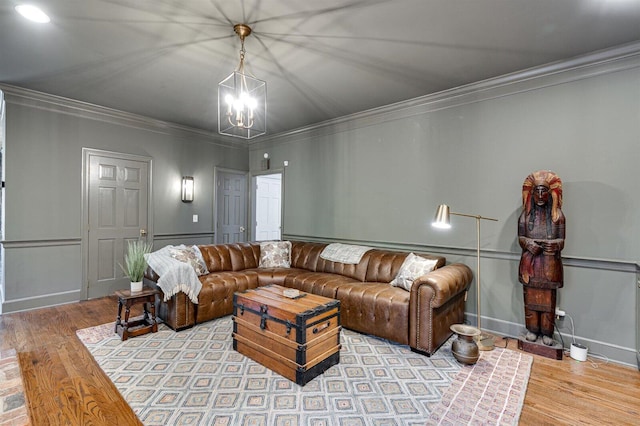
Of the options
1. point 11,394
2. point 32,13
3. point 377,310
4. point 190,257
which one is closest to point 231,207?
point 190,257

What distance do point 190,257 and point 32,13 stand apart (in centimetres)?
265

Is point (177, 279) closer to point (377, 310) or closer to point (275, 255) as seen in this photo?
point (275, 255)

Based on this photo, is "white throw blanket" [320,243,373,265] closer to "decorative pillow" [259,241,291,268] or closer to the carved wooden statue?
"decorative pillow" [259,241,291,268]

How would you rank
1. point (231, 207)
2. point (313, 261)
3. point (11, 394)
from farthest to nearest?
point (231, 207), point (313, 261), point (11, 394)

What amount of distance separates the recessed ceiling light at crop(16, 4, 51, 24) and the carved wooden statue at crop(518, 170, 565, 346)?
4.34 metres

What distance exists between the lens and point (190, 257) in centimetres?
387

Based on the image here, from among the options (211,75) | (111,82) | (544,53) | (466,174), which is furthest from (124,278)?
(544,53)

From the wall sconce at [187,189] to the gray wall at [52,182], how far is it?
1.02ft

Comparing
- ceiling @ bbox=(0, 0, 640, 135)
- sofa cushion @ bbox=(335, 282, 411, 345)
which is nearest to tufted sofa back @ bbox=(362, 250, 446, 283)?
sofa cushion @ bbox=(335, 282, 411, 345)

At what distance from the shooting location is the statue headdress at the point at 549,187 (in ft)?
9.11

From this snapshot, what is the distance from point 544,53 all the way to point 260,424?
3843mm

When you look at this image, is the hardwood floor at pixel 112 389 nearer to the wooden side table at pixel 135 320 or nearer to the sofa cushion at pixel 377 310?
the wooden side table at pixel 135 320

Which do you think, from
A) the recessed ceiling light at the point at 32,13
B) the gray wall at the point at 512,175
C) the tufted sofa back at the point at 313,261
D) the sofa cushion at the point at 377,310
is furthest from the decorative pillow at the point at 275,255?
the recessed ceiling light at the point at 32,13

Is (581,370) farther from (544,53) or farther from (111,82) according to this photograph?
(111,82)
